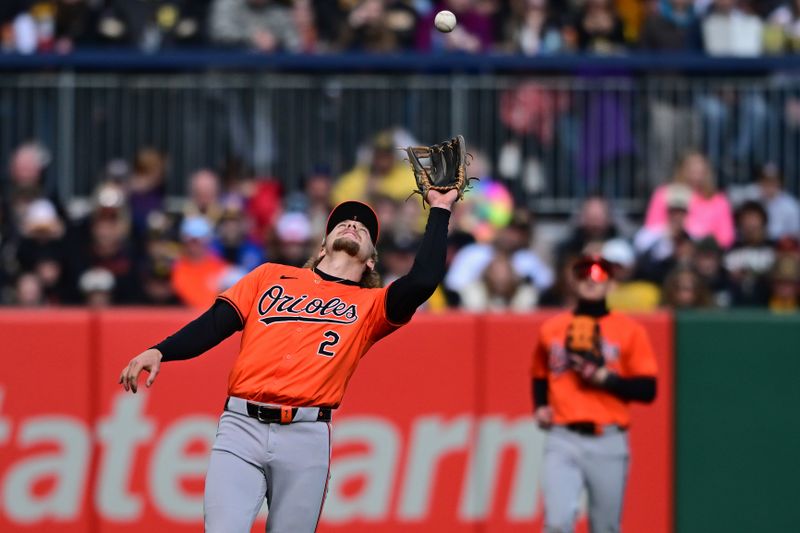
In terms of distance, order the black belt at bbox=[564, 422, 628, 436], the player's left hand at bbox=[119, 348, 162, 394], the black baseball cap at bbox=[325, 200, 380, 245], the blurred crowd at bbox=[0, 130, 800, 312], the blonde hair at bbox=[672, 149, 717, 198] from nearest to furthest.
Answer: the player's left hand at bbox=[119, 348, 162, 394] < the black baseball cap at bbox=[325, 200, 380, 245] < the black belt at bbox=[564, 422, 628, 436] < the blurred crowd at bbox=[0, 130, 800, 312] < the blonde hair at bbox=[672, 149, 717, 198]

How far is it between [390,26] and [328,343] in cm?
759

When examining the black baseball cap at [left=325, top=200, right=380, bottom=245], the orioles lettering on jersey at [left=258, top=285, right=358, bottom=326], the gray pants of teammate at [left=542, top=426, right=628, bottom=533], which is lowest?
the gray pants of teammate at [left=542, top=426, right=628, bottom=533]

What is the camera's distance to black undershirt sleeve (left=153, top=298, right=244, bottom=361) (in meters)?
7.39

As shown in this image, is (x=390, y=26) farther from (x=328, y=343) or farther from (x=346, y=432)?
(x=328, y=343)

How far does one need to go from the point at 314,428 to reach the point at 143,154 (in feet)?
23.1

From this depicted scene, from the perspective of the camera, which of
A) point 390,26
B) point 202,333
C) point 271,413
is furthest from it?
point 390,26

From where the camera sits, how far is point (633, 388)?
31.1 feet

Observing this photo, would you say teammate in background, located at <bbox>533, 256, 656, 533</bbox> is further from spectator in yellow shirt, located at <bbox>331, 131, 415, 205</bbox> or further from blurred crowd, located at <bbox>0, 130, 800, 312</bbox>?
spectator in yellow shirt, located at <bbox>331, 131, 415, 205</bbox>

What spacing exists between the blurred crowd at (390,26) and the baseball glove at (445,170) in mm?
7201

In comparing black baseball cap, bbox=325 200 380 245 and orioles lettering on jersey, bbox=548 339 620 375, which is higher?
black baseball cap, bbox=325 200 380 245

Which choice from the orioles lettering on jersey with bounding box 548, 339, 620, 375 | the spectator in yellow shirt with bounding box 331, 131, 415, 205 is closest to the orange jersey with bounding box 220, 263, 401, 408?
the orioles lettering on jersey with bounding box 548, 339, 620, 375

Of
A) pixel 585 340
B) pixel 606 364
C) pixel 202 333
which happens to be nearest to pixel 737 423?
pixel 606 364

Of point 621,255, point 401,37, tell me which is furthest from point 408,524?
point 401,37

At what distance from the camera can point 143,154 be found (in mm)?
14016
